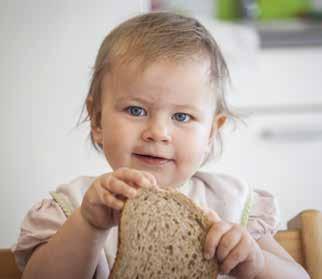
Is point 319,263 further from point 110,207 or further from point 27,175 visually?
point 27,175

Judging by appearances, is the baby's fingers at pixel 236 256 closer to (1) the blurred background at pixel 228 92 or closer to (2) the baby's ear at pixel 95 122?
(2) the baby's ear at pixel 95 122

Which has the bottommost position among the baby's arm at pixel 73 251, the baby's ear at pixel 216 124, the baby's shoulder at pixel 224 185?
the baby's shoulder at pixel 224 185

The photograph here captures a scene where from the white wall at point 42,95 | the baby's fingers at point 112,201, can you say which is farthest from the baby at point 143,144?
the white wall at point 42,95

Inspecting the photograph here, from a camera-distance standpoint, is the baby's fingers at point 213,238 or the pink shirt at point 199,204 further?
the pink shirt at point 199,204

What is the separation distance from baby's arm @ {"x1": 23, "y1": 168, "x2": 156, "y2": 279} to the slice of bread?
4cm

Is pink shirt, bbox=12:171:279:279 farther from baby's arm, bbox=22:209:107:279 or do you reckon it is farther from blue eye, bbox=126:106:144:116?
blue eye, bbox=126:106:144:116

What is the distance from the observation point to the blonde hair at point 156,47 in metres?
0.83

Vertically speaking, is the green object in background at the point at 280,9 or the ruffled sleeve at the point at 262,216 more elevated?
the green object in background at the point at 280,9

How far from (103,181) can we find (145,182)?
0.06 metres

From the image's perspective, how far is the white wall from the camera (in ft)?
4.43

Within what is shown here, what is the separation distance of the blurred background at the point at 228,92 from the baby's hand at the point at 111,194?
2.13ft

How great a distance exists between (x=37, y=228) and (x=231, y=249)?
33 centimetres

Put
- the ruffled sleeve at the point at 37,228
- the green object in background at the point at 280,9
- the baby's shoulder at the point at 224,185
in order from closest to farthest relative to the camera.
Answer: the ruffled sleeve at the point at 37,228
the baby's shoulder at the point at 224,185
the green object in background at the point at 280,9

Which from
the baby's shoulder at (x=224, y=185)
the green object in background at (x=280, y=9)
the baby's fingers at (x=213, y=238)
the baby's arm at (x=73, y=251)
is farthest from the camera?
the green object in background at (x=280, y=9)
